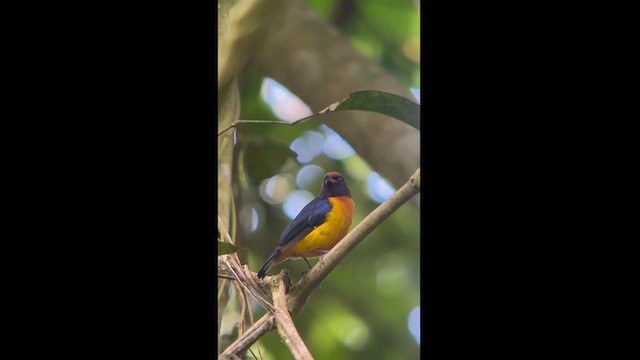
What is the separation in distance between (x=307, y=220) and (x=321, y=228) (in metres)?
0.04

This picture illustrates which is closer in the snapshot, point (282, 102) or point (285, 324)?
point (285, 324)

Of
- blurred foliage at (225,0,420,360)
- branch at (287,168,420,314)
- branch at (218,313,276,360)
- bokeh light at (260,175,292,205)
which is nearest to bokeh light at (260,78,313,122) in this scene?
blurred foliage at (225,0,420,360)

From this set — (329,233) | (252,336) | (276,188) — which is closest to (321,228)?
(329,233)

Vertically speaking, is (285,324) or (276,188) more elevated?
(276,188)

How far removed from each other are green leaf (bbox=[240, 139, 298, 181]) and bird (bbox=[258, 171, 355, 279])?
121mm

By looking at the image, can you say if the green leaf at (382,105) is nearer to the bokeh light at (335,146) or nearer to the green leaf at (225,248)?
the bokeh light at (335,146)

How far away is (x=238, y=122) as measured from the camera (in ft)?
6.84

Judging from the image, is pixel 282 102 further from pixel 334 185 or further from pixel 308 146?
pixel 334 185

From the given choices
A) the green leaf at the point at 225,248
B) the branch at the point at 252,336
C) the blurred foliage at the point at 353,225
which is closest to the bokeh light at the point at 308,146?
the blurred foliage at the point at 353,225

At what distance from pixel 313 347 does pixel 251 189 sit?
0.39 meters

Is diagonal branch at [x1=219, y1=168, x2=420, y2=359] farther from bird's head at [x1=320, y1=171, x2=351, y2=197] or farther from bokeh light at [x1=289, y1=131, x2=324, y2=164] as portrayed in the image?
bokeh light at [x1=289, y1=131, x2=324, y2=164]

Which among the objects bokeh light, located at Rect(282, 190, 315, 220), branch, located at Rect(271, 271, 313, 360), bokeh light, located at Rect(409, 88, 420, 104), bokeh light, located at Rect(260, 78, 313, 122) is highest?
bokeh light, located at Rect(260, 78, 313, 122)

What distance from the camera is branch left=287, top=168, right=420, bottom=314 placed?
1.97 meters

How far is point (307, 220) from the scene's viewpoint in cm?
207
